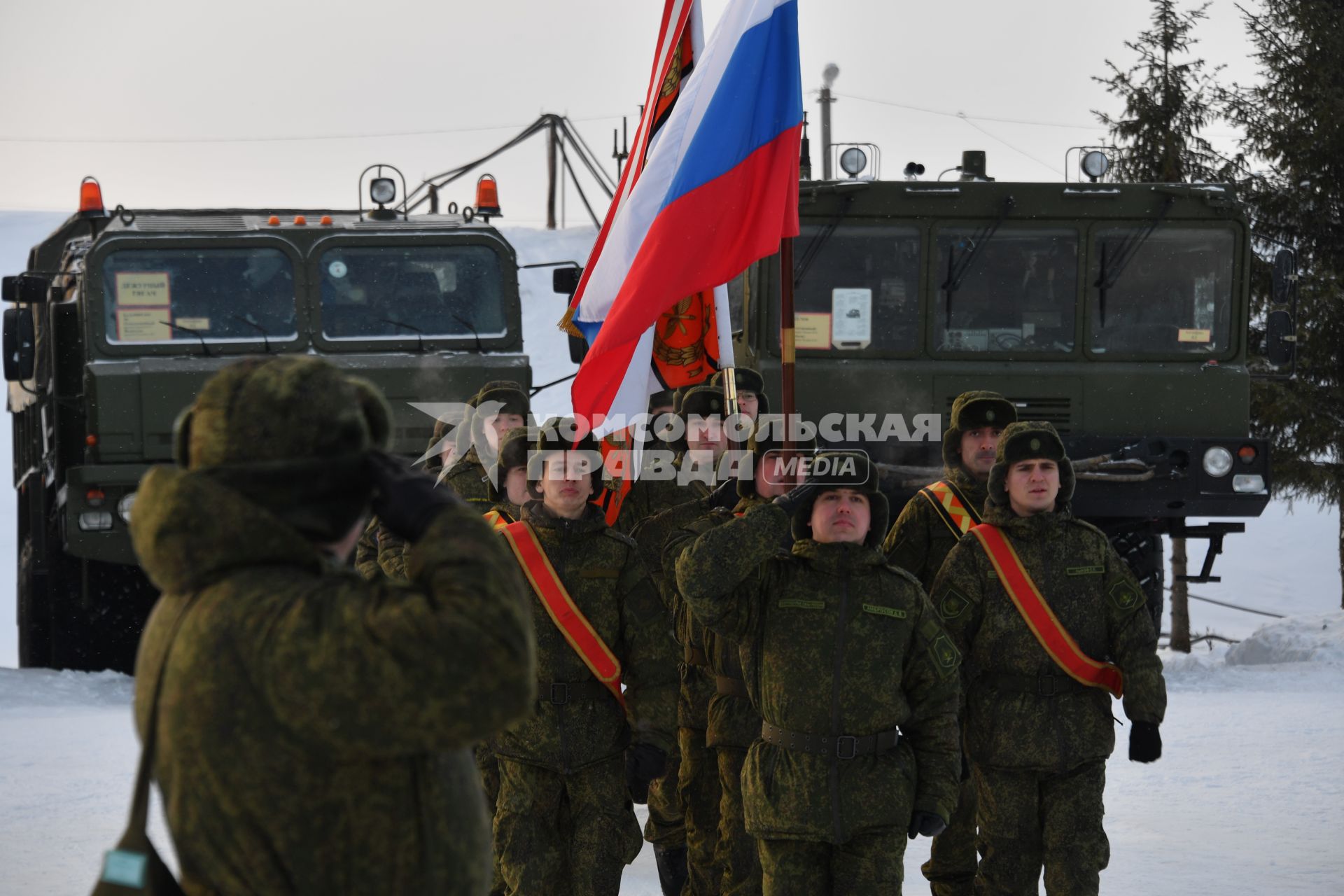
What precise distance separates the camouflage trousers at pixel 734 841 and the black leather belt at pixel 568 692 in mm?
735

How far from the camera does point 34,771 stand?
7.85m

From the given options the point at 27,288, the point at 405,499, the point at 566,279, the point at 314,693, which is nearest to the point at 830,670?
the point at 405,499

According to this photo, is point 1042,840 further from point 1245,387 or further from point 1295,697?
point 1295,697

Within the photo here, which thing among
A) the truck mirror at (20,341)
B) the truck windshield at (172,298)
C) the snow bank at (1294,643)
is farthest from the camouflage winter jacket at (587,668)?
the snow bank at (1294,643)

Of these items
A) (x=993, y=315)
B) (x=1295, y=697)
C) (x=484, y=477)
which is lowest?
(x=1295, y=697)

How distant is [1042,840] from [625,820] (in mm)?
1261

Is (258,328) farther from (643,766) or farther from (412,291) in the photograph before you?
(643,766)

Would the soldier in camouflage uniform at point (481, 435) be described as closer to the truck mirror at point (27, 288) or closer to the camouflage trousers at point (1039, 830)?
the camouflage trousers at point (1039, 830)

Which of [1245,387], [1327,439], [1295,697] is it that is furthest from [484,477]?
[1327,439]

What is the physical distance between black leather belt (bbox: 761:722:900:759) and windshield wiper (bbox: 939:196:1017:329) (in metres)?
5.59

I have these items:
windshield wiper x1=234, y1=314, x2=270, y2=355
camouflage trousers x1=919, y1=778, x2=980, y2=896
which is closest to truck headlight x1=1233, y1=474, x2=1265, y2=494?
camouflage trousers x1=919, y1=778, x2=980, y2=896

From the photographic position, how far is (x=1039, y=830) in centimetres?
498

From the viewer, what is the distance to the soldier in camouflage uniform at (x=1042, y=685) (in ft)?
15.9

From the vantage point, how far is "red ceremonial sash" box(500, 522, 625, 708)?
468cm
